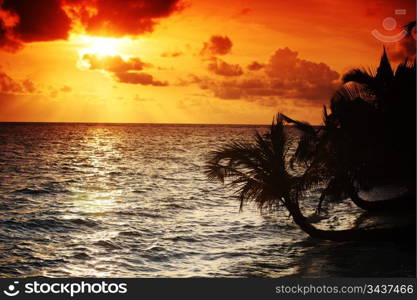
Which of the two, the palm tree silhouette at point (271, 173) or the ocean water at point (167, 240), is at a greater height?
the palm tree silhouette at point (271, 173)

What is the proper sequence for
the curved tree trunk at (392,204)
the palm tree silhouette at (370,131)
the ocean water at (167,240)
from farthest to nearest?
1. the curved tree trunk at (392,204)
2. the palm tree silhouette at (370,131)
3. the ocean water at (167,240)

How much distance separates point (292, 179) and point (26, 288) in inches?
373

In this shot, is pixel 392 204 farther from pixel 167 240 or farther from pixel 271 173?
pixel 167 240

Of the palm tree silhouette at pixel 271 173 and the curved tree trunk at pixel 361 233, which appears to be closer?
the palm tree silhouette at pixel 271 173

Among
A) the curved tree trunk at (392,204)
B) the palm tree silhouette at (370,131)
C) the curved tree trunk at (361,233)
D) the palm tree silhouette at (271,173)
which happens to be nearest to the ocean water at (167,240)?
the curved tree trunk at (361,233)

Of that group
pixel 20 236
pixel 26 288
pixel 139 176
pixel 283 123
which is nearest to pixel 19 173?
pixel 139 176

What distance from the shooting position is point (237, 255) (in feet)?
53.5

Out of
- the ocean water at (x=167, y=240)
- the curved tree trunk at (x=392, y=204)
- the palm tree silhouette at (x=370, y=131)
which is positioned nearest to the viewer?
the ocean water at (x=167, y=240)

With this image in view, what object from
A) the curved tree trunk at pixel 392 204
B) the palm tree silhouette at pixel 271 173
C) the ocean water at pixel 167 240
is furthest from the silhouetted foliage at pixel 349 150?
the ocean water at pixel 167 240

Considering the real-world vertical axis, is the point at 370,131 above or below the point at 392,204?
above

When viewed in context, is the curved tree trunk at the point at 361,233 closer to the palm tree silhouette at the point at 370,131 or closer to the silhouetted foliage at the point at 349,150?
the silhouetted foliage at the point at 349,150

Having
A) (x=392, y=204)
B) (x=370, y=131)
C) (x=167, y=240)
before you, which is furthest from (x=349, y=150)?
(x=167, y=240)

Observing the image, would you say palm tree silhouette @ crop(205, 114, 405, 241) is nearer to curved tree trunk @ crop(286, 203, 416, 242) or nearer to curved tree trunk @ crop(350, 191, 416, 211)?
curved tree trunk @ crop(286, 203, 416, 242)

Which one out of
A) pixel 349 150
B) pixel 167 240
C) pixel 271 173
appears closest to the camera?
pixel 271 173
